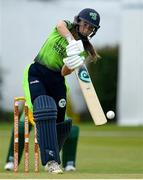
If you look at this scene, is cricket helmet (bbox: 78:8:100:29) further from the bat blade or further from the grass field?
the grass field

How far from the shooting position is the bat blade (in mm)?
8234

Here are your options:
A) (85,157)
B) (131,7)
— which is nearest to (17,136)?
(85,157)

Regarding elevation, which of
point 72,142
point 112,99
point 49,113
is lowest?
point 112,99

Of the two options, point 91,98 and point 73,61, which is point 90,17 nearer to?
point 73,61

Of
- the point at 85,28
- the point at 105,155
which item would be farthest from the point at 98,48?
the point at 85,28

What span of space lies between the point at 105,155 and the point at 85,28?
19.1ft

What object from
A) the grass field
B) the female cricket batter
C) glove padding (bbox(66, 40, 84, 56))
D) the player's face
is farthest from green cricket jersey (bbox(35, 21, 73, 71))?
the grass field

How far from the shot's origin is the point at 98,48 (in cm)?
2686

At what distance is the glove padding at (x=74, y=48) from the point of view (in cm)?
809

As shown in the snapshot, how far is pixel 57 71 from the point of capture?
8.51m

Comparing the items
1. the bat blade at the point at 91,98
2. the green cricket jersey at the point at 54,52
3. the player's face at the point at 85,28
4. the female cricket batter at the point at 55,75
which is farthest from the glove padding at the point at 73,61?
the player's face at the point at 85,28

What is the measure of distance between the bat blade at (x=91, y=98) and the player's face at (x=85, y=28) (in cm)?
33

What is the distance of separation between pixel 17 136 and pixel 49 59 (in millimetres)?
918

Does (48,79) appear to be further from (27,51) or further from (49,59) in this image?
(27,51)
